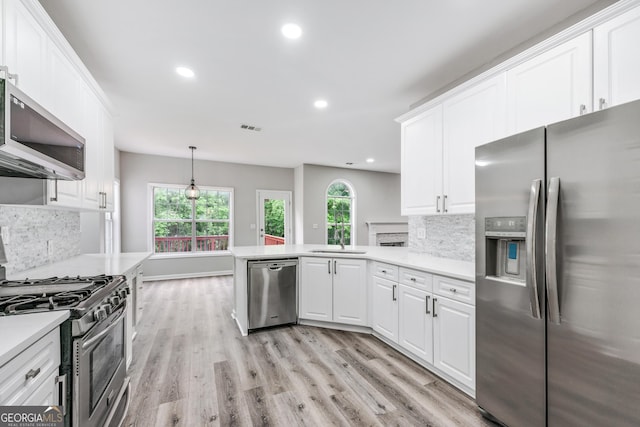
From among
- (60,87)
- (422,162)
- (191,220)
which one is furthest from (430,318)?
(191,220)

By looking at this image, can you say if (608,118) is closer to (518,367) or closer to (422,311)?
(518,367)

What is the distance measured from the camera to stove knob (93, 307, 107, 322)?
4.24 ft

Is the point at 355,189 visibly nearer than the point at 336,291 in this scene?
No

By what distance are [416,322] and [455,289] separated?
561 millimetres

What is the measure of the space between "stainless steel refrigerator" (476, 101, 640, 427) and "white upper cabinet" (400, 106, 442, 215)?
0.91 meters

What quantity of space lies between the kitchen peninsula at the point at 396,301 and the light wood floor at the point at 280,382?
15cm

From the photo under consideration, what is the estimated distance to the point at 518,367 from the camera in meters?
1.52

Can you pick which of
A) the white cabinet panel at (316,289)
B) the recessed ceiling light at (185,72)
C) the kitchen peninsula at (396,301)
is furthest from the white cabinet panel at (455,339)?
the recessed ceiling light at (185,72)

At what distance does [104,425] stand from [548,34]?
12.6ft

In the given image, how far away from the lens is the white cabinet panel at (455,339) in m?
1.91

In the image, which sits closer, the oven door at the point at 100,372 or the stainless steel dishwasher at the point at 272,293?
the oven door at the point at 100,372

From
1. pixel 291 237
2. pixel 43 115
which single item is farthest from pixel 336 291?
pixel 291 237

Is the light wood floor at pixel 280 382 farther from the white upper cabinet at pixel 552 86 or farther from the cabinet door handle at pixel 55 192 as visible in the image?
the white upper cabinet at pixel 552 86

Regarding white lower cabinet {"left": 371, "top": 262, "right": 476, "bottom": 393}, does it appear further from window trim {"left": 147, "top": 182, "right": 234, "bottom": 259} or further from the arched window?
window trim {"left": 147, "top": 182, "right": 234, "bottom": 259}
